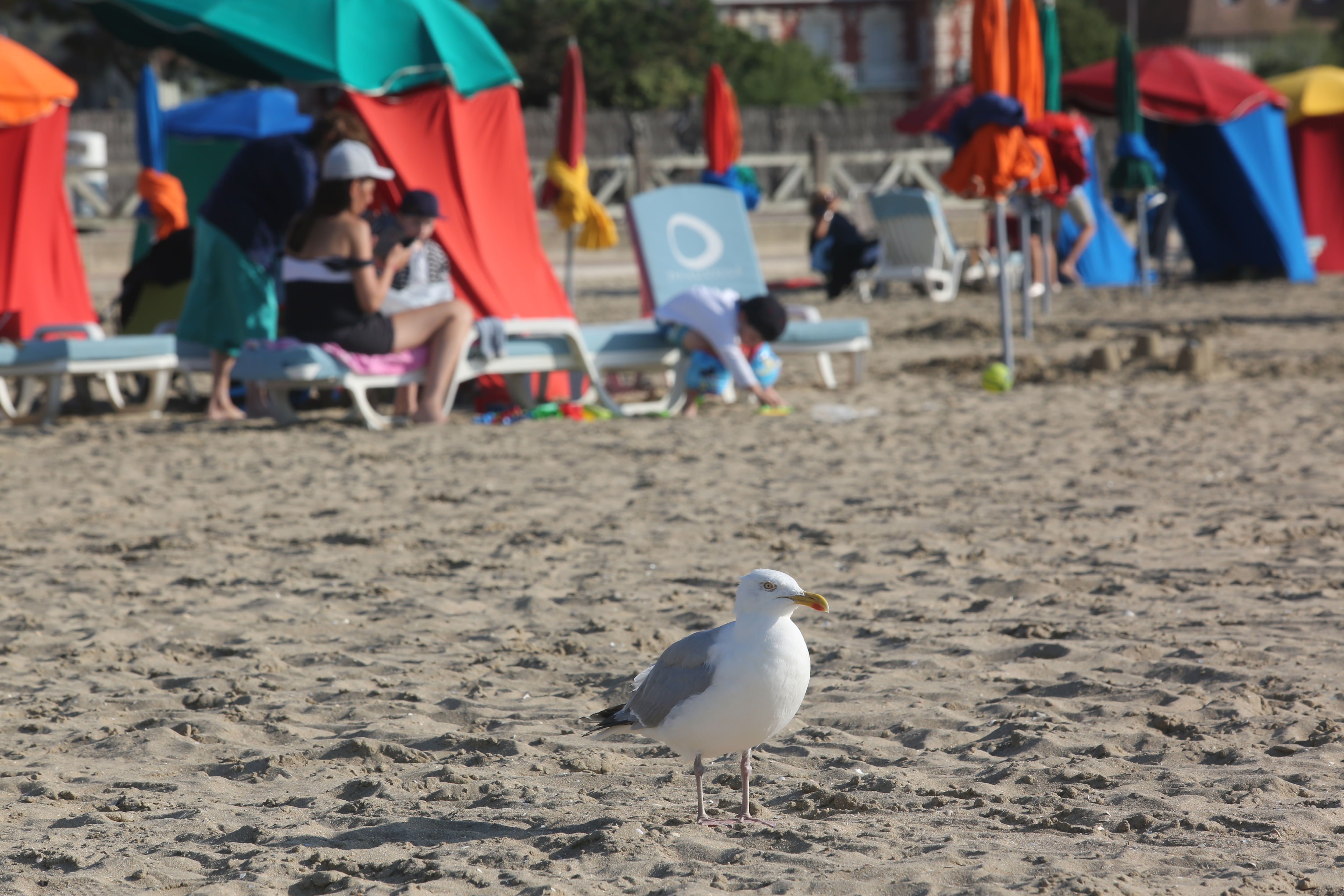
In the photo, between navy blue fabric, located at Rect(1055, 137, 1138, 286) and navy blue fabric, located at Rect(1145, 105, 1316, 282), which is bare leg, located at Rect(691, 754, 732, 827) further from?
navy blue fabric, located at Rect(1145, 105, 1316, 282)

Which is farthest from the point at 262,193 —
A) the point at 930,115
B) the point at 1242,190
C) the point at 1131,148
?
the point at 1242,190

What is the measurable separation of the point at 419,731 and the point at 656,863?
89 centimetres

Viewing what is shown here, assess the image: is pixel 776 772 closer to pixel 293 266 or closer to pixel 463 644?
pixel 463 644

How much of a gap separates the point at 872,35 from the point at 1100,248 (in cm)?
3854

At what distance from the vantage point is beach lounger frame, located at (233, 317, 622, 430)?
6.88 meters

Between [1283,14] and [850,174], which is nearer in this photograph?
[850,174]

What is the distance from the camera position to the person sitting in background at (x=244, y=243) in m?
7.56

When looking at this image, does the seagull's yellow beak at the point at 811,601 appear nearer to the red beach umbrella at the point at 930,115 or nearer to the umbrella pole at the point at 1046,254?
the umbrella pole at the point at 1046,254

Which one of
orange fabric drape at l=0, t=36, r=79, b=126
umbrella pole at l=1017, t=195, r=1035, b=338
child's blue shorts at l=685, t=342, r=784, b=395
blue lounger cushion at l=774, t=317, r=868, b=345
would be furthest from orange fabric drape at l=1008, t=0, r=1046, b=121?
orange fabric drape at l=0, t=36, r=79, b=126

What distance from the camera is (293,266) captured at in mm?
6965

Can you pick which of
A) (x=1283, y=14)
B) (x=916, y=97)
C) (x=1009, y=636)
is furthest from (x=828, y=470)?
(x=1283, y=14)

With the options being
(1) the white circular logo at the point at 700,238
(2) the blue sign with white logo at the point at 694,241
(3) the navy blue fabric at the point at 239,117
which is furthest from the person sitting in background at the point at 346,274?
(3) the navy blue fabric at the point at 239,117

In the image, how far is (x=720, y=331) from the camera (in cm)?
742

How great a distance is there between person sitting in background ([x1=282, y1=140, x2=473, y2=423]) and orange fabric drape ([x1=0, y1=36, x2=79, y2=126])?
10.3ft
